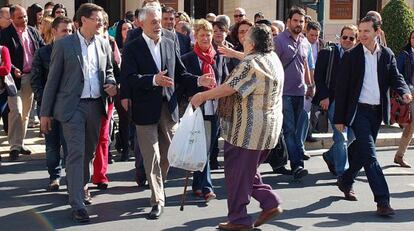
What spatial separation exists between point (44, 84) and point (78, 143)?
60.0 inches

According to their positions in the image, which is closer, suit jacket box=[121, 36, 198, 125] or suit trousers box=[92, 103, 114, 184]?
suit jacket box=[121, 36, 198, 125]

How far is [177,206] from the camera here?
755cm

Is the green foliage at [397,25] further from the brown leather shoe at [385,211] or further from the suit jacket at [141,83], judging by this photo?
the suit jacket at [141,83]

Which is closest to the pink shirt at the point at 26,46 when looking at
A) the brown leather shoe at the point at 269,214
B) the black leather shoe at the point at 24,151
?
the black leather shoe at the point at 24,151

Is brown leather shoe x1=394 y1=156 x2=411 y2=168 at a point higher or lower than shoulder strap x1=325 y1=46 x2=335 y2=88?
lower

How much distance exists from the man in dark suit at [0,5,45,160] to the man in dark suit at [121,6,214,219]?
3370 millimetres

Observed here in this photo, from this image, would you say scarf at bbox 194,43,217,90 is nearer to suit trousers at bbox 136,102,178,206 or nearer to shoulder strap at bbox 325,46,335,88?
suit trousers at bbox 136,102,178,206

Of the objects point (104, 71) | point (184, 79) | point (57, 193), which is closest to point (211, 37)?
point (184, 79)

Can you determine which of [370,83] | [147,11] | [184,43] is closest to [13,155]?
[184,43]

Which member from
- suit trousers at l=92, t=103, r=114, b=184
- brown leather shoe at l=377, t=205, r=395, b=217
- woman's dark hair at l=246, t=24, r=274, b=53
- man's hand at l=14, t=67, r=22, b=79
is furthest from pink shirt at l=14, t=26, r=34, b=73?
brown leather shoe at l=377, t=205, r=395, b=217

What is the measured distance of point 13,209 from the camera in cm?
737

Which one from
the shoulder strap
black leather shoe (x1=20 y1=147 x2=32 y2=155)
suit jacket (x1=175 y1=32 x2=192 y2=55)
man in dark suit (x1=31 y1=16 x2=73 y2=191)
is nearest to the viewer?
man in dark suit (x1=31 y1=16 x2=73 y2=191)

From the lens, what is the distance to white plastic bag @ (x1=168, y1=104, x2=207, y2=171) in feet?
21.6

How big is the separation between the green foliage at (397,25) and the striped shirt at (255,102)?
9592 mm
